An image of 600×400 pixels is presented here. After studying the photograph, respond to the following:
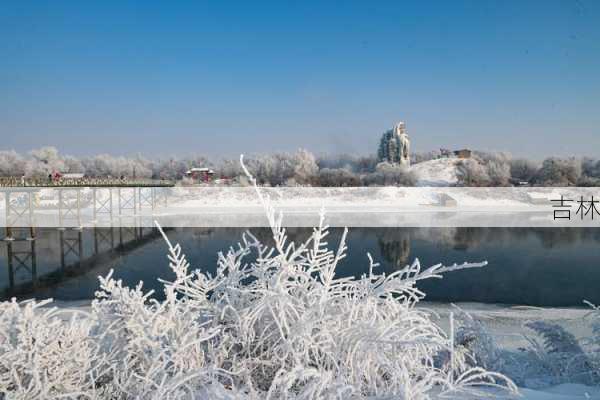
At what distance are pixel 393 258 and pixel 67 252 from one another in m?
13.8

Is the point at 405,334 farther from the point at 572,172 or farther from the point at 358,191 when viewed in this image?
the point at 572,172

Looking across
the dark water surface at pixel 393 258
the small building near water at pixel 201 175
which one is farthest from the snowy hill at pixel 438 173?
the dark water surface at pixel 393 258

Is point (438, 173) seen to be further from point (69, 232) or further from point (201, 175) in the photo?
point (69, 232)

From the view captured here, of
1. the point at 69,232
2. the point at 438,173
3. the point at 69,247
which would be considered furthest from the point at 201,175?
the point at 69,247

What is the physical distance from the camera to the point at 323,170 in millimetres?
57344

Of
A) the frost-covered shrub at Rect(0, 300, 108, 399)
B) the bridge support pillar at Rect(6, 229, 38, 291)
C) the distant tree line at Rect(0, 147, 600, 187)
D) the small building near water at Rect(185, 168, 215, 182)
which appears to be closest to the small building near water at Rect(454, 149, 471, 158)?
the distant tree line at Rect(0, 147, 600, 187)

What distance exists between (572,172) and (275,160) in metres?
35.0

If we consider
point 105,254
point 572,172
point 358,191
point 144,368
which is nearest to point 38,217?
point 105,254

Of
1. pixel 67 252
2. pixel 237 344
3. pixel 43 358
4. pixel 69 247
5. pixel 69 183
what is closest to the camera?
pixel 43 358

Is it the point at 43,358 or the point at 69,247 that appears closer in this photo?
the point at 43,358

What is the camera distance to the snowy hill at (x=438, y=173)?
55.9 meters

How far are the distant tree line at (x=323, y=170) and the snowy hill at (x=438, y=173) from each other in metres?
1.63

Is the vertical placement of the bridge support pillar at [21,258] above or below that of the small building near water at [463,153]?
below

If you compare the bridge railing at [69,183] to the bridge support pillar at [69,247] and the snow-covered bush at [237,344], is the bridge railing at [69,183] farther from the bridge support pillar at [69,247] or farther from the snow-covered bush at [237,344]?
the snow-covered bush at [237,344]
